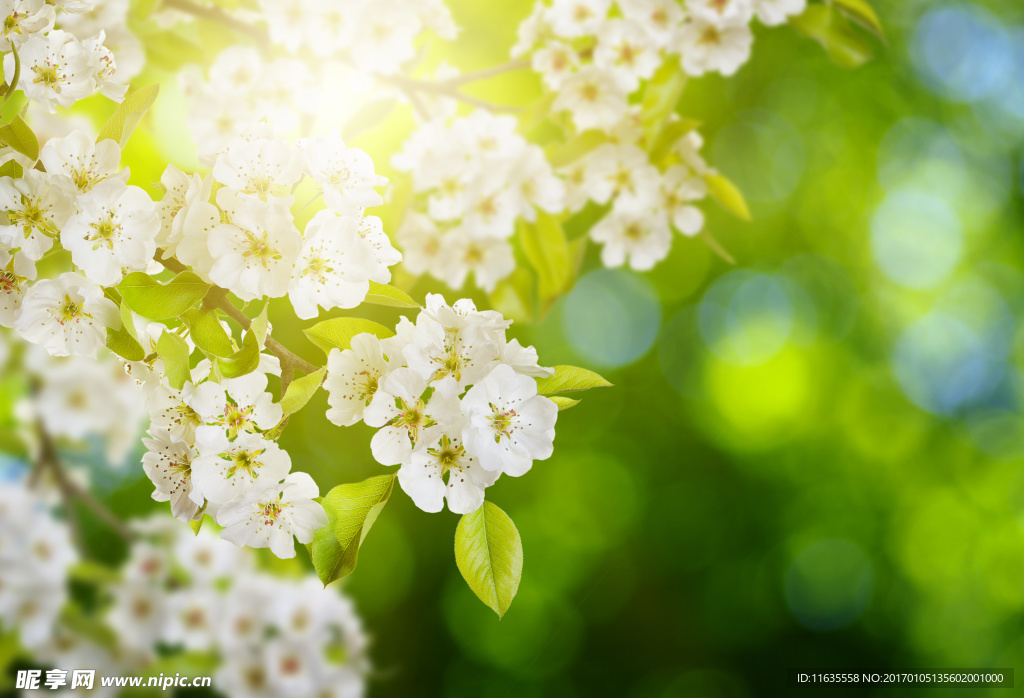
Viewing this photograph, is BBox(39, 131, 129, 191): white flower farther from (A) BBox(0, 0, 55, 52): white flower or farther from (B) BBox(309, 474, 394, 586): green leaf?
(B) BBox(309, 474, 394, 586): green leaf

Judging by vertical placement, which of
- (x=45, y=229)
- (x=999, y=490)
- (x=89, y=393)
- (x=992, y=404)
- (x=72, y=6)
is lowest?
(x=999, y=490)

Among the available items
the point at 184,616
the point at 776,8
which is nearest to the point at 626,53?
the point at 776,8

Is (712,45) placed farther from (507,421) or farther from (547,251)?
(507,421)

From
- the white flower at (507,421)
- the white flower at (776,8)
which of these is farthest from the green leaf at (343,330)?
the white flower at (776,8)

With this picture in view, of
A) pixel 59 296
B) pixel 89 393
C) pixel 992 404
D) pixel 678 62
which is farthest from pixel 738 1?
pixel 992 404

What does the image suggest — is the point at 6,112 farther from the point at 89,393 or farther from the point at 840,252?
the point at 840,252

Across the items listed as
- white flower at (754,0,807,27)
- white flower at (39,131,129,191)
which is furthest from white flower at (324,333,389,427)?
white flower at (754,0,807,27)
